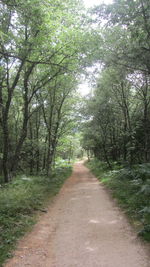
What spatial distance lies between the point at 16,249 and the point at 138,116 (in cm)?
1420

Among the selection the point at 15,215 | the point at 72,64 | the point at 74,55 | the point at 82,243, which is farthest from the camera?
the point at 72,64

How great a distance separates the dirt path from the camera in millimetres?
3882

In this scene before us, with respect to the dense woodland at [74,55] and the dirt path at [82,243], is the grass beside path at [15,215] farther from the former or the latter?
the dense woodland at [74,55]

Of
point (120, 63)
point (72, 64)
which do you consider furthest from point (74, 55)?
point (120, 63)

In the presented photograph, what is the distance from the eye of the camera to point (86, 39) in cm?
955

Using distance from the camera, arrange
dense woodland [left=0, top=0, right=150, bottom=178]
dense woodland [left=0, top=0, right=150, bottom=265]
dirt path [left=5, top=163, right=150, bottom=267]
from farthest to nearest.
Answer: dense woodland [left=0, top=0, right=150, bottom=178] → dense woodland [left=0, top=0, right=150, bottom=265] → dirt path [left=5, top=163, right=150, bottom=267]

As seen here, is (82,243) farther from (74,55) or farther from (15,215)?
(74,55)

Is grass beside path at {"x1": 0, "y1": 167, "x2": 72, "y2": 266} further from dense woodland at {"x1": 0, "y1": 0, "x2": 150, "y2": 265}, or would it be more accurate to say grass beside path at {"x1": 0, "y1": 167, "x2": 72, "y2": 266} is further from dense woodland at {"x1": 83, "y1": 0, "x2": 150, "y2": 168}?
dense woodland at {"x1": 83, "y1": 0, "x2": 150, "y2": 168}

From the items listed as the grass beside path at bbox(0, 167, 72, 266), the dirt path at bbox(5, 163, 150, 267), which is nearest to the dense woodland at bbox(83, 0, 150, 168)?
the dirt path at bbox(5, 163, 150, 267)

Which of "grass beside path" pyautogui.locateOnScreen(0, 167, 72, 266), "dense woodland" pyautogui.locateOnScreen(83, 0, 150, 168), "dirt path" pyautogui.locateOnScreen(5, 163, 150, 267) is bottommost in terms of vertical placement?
"dirt path" pyautogui.locateOnScreen(5, 163, 150, 267)

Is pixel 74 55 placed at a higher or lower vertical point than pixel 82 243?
higher

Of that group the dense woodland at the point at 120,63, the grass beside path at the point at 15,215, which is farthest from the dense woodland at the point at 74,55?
the grass beside path at the point at 15,215

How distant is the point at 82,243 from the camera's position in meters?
4.67

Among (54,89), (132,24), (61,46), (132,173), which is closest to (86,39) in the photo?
(61,46)
